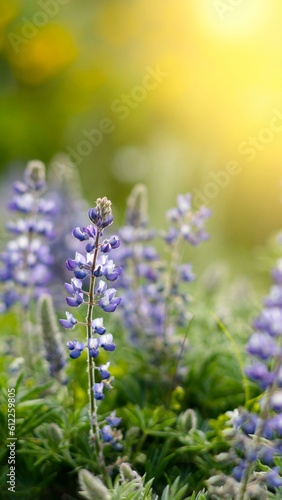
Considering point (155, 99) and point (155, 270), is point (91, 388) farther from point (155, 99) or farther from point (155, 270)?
point (155, 99)

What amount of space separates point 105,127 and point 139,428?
191 inches

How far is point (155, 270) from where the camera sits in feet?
8.86

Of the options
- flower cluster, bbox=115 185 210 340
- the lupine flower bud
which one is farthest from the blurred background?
the lupine flower bud

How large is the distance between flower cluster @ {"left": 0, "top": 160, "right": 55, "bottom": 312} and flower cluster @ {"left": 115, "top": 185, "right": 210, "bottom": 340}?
1.05 feet

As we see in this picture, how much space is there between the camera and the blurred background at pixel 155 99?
590 cm

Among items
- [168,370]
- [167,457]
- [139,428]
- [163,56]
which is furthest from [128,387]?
[163,56]

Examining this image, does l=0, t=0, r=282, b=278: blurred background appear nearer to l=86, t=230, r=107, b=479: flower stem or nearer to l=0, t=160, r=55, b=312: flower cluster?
l=0, t=160, r=55, b=312: flower cluster

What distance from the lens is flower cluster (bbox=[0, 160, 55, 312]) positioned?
96.6 inches

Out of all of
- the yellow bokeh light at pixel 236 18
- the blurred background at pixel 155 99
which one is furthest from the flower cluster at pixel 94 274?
the yellow bokeh light at pixel 236 18

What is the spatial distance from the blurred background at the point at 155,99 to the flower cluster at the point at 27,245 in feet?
9.28

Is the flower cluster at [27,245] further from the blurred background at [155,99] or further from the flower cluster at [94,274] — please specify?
the blurred background at [155,99]

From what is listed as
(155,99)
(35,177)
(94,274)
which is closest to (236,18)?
(155,99)

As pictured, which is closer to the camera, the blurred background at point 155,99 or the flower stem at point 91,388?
the flower stem at point 91,388

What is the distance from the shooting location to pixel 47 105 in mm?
7207
